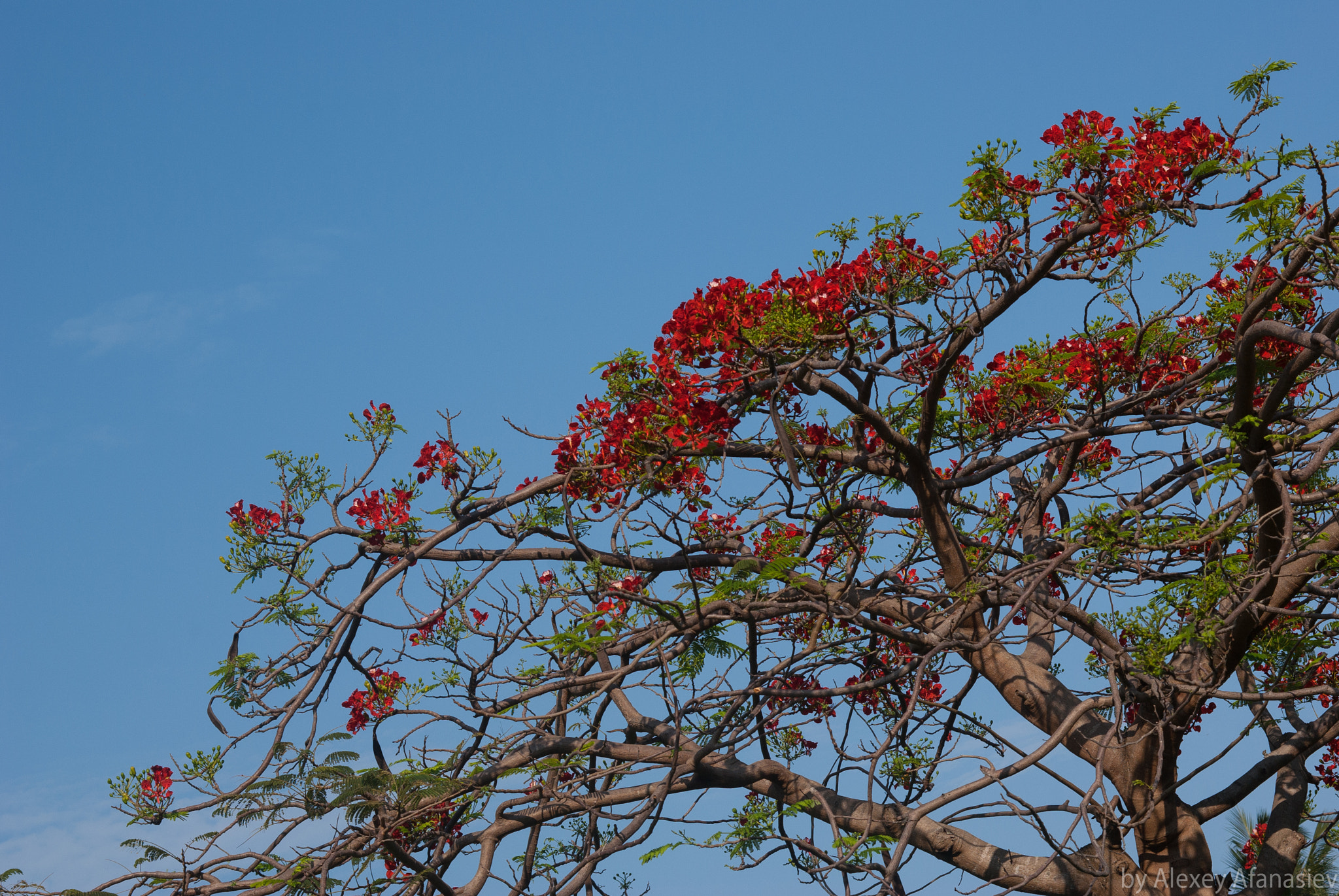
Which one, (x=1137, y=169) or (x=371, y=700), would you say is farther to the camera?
(x=371, y=700)

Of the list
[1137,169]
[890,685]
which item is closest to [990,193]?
[1137,169]

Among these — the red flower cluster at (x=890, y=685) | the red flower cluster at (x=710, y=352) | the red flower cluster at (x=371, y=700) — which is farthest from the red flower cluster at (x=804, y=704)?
the red flower cluster at (x=371, y=700)

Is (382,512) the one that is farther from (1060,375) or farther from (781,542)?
(1060,375)

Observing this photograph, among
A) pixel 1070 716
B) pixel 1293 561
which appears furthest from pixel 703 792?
pixel 1293 561

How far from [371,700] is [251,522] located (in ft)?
4.09

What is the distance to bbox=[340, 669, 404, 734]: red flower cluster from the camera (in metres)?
5.95

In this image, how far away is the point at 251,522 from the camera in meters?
5.57

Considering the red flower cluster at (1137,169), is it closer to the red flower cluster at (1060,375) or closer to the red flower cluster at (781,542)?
the red flower cluster at (1060,375)

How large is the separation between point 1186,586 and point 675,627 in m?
2.27

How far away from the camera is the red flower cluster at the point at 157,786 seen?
199 inches

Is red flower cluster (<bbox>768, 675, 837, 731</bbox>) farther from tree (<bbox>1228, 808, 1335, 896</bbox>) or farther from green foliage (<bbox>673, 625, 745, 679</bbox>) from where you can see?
tree (<bbox>1228, 808, 1335, 896</bbox>)

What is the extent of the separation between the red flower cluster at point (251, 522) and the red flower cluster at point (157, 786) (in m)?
1.23

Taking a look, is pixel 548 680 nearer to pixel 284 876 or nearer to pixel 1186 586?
pixel 284 876

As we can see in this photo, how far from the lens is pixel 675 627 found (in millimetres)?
4945
